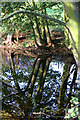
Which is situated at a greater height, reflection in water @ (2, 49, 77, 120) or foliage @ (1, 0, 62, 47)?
foliage @ (1, 0, 62, 47)

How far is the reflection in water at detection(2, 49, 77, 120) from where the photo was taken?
10.8ft

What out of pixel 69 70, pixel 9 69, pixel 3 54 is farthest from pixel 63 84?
pixel 3 54

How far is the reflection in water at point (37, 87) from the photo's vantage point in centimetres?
328

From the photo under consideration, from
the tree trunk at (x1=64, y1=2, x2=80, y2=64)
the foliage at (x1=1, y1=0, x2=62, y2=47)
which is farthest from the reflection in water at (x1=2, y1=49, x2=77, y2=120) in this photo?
the tree trunk at (x1=64, y1=2, x2=80, y2=64)

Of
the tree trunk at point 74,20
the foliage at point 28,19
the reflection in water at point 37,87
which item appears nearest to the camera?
the tree trunk at point 74,20

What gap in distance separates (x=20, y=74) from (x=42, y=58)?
143 cm

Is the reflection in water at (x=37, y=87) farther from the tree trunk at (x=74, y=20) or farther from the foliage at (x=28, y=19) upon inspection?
the tree trunk at (x=74, y=20)

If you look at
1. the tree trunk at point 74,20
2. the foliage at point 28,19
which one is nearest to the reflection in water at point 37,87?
the foliage at point 28,19

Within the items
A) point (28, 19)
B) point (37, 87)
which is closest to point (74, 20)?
point (37, 87)

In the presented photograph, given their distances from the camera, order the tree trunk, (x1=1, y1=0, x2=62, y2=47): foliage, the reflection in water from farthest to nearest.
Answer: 1. (x1=1, y1=0, x2=62, y2=47): foliage
2. the reflection in water
3. the tree trunk

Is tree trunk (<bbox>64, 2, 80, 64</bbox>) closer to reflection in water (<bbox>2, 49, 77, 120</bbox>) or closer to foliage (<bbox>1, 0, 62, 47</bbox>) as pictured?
reflection in water (<bbox>2, 49, 77, 120</bbox>)

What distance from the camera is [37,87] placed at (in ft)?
13.6

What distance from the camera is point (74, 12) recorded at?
6.41ft

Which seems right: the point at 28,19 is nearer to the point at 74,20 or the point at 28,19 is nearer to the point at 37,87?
the point at 37,87
